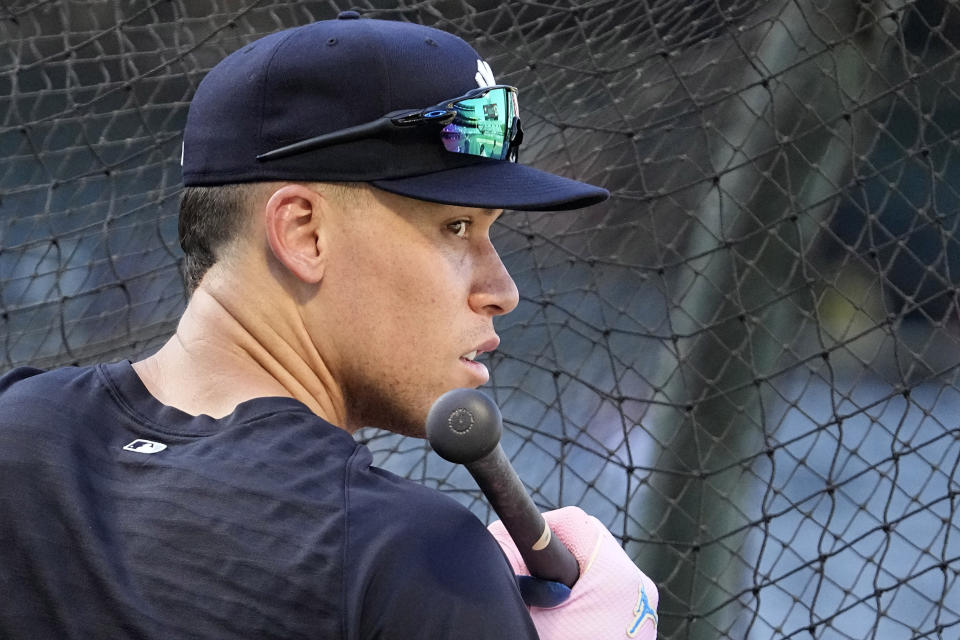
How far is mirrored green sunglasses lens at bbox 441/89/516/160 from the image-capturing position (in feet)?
3.92

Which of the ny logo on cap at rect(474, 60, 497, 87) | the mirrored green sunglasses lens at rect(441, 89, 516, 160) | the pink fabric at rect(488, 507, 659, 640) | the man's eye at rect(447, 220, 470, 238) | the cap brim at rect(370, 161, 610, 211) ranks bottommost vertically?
the pink fabric at rect(488, 507, 659, 640)

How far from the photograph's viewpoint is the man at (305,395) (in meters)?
0.96

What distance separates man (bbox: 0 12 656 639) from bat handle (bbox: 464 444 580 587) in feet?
0.10

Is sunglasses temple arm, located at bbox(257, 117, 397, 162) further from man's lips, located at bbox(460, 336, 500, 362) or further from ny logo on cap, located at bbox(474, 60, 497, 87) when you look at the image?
man's lips, located at bbox(460, 336, 500, 362)

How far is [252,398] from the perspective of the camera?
3.64 feet

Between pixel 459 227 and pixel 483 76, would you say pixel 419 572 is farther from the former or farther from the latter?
pixel 483 76

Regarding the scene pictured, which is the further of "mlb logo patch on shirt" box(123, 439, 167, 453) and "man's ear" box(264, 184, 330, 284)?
"man's ear" box(264, 184, 330, 284)

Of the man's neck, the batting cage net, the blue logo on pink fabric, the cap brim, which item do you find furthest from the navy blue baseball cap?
the batting cage net

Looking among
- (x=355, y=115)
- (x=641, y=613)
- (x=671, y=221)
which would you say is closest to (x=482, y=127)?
(x=355, y=115)

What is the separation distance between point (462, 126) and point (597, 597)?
0.47 m

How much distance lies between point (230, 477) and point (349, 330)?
9.8 inches

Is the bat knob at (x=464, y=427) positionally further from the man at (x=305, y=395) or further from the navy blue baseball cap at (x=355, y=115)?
the navy blue baseball cap at (x=355, y=115)

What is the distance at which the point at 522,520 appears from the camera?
3.56 feet

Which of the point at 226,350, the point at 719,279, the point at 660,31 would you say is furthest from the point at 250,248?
the point at 660,31
